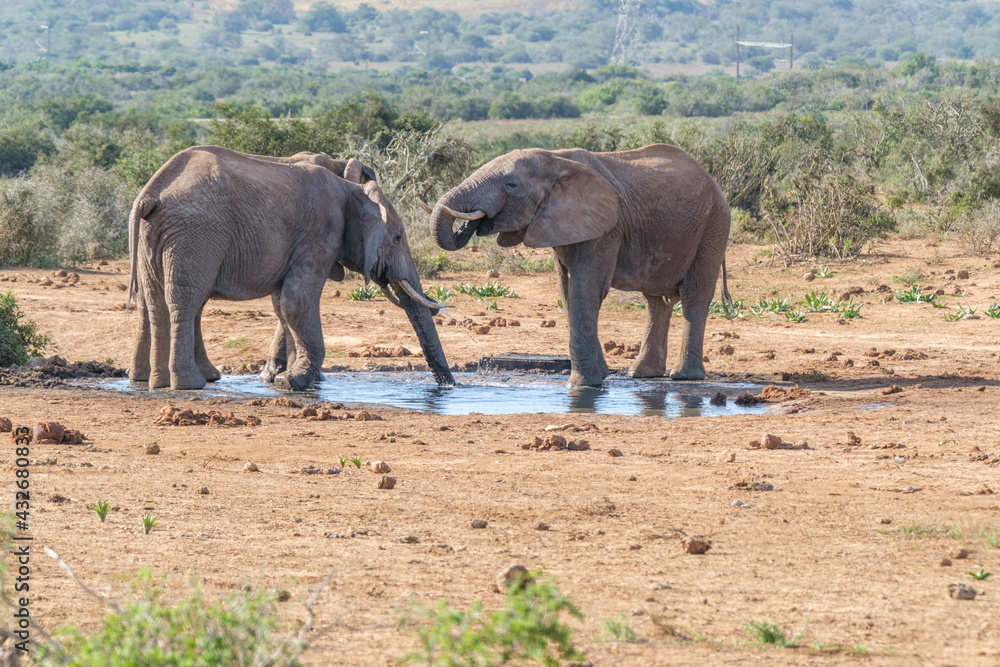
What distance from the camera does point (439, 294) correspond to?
16.0 metres

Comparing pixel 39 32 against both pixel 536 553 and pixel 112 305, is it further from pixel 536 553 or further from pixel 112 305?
pixel 536 553

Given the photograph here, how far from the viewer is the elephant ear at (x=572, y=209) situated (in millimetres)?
11414

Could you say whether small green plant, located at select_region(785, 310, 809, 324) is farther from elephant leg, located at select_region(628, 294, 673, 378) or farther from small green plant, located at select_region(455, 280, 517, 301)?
small green plant, located at select_region(455, 280, 517, 301)

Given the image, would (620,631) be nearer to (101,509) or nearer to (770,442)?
(101,509)

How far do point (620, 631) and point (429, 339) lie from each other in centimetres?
775

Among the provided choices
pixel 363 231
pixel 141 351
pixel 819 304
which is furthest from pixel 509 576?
pixel 819 304

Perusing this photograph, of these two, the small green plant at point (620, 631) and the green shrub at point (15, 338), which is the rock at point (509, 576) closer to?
the small green plant at point (620, 631)

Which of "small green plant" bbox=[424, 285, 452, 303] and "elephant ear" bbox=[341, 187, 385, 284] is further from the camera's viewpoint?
"small green plant" bbox=[424, 285, 452, 303]

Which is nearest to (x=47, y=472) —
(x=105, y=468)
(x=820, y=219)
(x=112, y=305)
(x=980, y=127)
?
(x=105, y=468)

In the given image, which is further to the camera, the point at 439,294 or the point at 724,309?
the point at 439,294

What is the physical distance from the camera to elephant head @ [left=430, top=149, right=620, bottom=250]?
1132 centimetres

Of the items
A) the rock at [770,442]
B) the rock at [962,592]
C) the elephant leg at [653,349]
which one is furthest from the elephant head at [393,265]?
the rock at [962,592]

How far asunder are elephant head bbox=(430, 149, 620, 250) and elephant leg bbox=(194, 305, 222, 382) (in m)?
2.35

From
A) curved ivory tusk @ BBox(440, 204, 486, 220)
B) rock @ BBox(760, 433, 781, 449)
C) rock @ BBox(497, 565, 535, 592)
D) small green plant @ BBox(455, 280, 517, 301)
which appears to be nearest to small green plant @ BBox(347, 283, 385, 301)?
small green plant @ BBox(455, 280, 517, 301)
